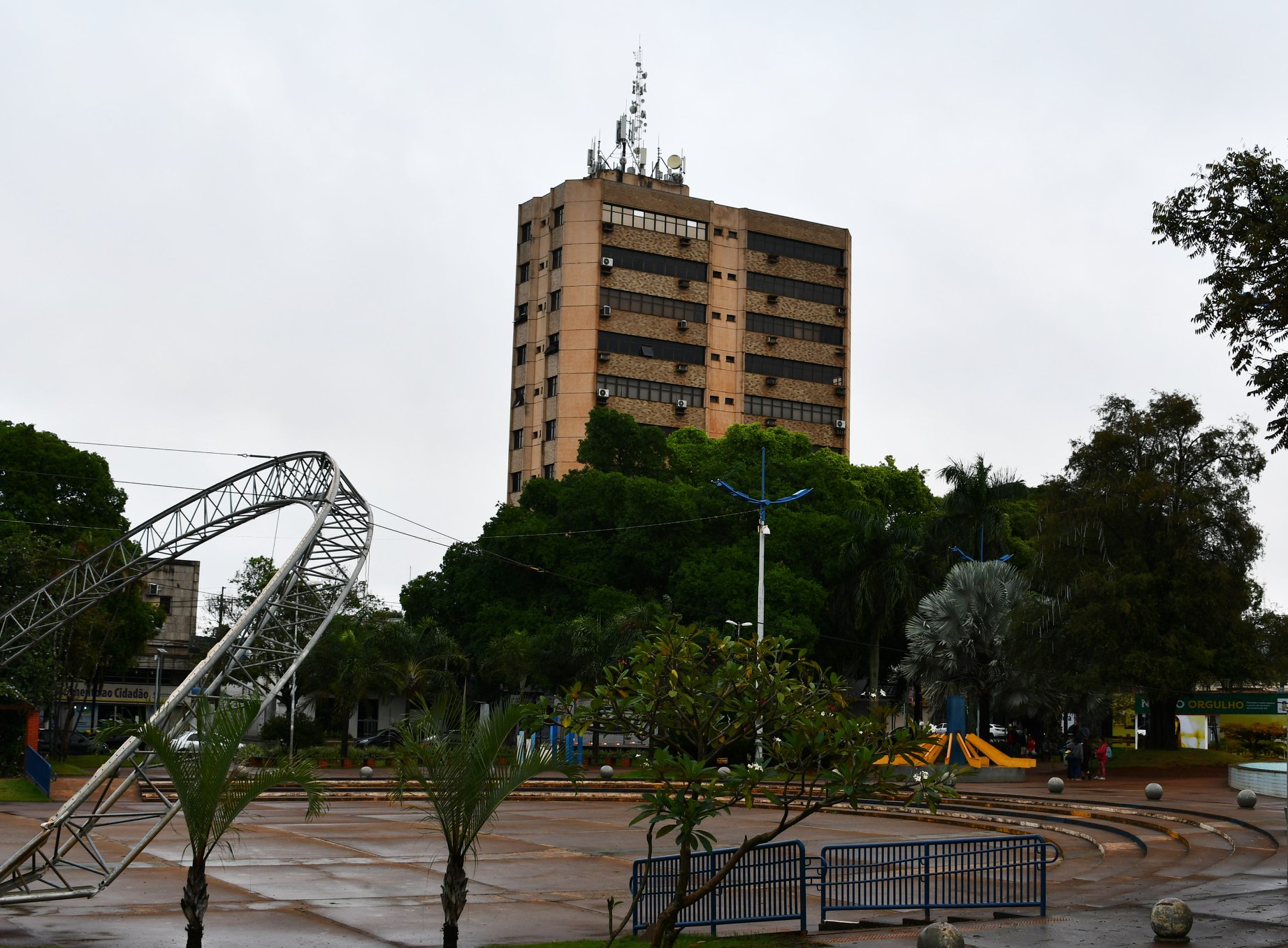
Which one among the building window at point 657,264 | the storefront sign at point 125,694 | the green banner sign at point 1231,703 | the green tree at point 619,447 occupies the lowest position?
the storefront sign at point 125,694

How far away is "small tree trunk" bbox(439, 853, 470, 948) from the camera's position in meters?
11.9

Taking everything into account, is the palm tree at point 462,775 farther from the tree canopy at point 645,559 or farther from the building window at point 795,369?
the building window at point 795,369

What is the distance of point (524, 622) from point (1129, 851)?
135 feet

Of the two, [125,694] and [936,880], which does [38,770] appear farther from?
[125,694]

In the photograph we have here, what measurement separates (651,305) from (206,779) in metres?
80.0

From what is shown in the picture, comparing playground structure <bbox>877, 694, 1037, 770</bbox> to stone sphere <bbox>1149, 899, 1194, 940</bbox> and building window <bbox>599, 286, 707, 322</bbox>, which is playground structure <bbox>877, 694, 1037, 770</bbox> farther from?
building window <bbox>599, 286, 707, 322</bbox>

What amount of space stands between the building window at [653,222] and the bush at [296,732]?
4288 cm

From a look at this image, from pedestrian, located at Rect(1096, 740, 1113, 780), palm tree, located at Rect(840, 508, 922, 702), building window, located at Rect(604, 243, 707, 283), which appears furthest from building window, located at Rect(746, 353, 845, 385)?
pedestrian, located at Rect(1096, 740, 1113, 780)

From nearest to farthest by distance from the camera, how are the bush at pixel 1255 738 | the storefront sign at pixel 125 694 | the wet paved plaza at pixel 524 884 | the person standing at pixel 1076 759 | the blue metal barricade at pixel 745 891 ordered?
the wet paved plaza at pixel 524 884
the blue metal barricade at pixel 745 891
the person standing at pixel 1076 759
the bush at pixel 1255 738
the storefront sign at pixel 125 694

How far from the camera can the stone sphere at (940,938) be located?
12094 mm

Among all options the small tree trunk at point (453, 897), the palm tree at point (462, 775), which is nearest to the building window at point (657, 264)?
the palm tree at point (462, 775)

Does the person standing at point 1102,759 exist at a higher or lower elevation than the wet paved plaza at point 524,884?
higher

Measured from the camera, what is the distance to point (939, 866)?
2003 centimetres

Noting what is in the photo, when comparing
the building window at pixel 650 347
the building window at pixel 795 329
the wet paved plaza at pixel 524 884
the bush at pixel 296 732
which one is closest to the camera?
the wet paved plaza at pixel 524 884
